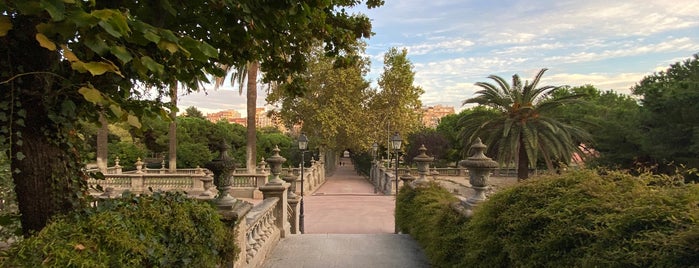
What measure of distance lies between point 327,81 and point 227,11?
2994 cm

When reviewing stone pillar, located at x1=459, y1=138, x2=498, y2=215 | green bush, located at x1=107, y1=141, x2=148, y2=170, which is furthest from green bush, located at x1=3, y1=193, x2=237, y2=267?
green bush, located at x1=107, y1=141, x2=148, y2=170

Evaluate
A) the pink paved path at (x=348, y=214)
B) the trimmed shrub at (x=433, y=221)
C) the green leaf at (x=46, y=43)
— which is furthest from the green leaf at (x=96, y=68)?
the pink paved path at (x=348, y=214)

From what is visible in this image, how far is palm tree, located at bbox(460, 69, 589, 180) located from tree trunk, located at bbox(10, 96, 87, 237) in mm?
18185

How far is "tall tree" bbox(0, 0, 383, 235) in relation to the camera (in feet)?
5.79

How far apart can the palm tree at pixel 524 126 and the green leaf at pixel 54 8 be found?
18946 millimetres

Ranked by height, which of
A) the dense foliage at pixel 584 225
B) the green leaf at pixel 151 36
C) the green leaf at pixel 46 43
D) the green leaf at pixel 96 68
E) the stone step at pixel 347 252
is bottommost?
the stone step at pixel 347 252

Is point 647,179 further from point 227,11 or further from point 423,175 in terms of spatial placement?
point 423,175

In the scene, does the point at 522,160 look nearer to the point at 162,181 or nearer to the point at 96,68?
the point at 162,181

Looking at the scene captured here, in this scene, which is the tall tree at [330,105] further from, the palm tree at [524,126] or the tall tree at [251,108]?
the palm tree at [524,126]

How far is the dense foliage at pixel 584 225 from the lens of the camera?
234 centimetres

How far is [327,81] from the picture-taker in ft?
109

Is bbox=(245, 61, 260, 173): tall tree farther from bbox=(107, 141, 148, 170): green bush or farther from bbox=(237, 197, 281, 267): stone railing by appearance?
bbox=(107, 141, 148, 170): green bush

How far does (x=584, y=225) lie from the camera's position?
300 cm

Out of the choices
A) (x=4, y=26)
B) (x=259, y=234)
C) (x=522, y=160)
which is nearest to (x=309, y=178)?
(x=522, y=160)
